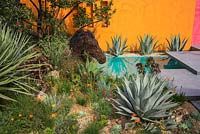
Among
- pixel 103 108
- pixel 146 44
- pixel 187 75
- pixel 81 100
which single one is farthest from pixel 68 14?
pixel 103 108

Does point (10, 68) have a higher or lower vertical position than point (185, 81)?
higher

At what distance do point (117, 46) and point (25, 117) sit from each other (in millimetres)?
6039

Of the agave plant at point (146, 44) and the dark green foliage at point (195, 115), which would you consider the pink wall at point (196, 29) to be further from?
the dark green foliage at point (195, 115)

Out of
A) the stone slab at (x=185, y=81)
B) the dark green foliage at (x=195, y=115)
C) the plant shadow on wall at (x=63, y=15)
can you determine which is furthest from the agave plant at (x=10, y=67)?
the plant shadow on wall at (x=63, y=15)

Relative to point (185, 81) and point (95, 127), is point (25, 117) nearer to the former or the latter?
point (95, 127)

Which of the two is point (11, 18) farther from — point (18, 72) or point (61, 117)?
point (61, 117)

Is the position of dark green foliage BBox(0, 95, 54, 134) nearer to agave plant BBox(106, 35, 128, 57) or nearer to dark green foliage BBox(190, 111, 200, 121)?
dark green foliage BBox(190, 111, 200, 121)

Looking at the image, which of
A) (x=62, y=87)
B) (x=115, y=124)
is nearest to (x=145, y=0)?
(x=62, y=87)

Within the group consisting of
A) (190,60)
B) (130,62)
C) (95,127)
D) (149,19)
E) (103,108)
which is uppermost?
(149,19)

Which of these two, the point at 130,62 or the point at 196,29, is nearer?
the point at 130,62

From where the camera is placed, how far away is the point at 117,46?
930cm

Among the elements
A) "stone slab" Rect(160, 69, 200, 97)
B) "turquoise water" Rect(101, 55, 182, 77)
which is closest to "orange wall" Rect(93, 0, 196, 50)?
"turquoise water" Rect(101, 55, 182, 77)

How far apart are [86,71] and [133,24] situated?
5054mm

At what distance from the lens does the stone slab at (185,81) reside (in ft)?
16.3
